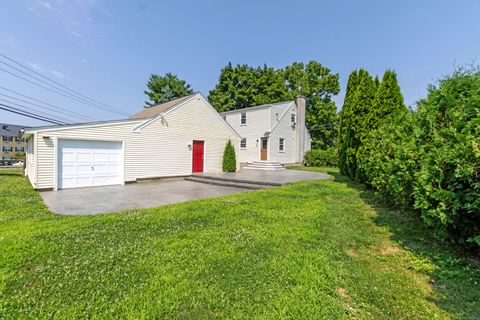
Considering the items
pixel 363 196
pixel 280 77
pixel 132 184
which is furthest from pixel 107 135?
pixel 280 77

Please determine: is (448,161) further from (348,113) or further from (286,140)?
(286,140)

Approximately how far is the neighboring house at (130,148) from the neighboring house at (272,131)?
5455 mm

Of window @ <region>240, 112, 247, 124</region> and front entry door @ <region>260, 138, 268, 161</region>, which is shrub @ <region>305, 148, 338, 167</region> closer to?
front entry door @ <region>260, 138, 268, 161</region>

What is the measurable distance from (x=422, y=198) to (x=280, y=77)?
97.4 feet

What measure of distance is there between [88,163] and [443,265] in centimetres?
1197

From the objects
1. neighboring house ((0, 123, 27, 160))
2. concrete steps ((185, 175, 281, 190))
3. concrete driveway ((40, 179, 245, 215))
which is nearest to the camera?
concrete driveway ((40, 179, 245, 215))

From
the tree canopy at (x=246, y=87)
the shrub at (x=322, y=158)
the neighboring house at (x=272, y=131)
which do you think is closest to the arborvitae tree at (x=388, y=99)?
the neighboring house at (x=272, y=131)

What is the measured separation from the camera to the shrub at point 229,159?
14273 mm

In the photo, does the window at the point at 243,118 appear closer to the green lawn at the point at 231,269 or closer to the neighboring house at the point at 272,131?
the neighboring house at the point at 272,131

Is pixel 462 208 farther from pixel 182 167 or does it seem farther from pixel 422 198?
pixel 182 167

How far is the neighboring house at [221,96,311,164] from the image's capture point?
20.0 meters

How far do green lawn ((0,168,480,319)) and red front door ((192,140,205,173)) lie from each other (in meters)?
8.49

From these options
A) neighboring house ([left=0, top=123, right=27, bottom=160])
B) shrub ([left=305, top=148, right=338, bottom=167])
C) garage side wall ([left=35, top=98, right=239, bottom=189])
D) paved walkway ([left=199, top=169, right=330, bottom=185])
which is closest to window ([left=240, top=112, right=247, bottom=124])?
garage side wall ([left=35, top=98, right=239, bottom=189])

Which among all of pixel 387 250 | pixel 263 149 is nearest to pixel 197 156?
pixel 263 149
